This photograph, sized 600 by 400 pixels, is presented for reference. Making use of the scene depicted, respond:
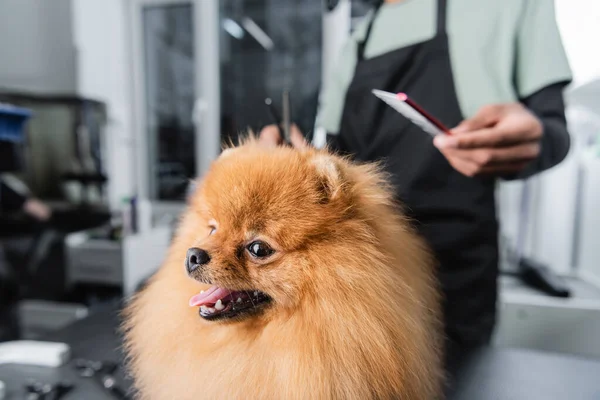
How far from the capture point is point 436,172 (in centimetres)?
67

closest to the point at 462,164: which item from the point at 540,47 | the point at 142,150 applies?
the point at 540,47

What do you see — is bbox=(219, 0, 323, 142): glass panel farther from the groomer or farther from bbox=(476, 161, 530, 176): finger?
bbox=(476, 161, 530, 176): finger

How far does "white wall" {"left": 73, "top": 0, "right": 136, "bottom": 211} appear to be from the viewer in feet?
6.31

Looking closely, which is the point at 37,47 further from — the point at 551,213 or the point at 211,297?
the point at 551,213

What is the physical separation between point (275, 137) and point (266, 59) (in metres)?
0.81

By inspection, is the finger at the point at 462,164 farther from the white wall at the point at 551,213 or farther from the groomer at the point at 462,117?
the white wall at the point at 551,213

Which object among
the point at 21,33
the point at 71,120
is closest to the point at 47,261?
the point at 71,120

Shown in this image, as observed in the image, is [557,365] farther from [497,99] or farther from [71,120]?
[71,120]

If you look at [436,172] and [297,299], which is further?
[436,172]

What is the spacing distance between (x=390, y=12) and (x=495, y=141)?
13.6 inches

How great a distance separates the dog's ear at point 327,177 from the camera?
0.47m

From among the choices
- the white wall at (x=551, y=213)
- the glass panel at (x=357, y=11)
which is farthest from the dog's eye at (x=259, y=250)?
the white wall at (x=551, y=213)

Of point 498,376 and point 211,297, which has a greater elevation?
point 211,297

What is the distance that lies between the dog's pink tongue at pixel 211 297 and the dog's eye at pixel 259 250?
65 mm
